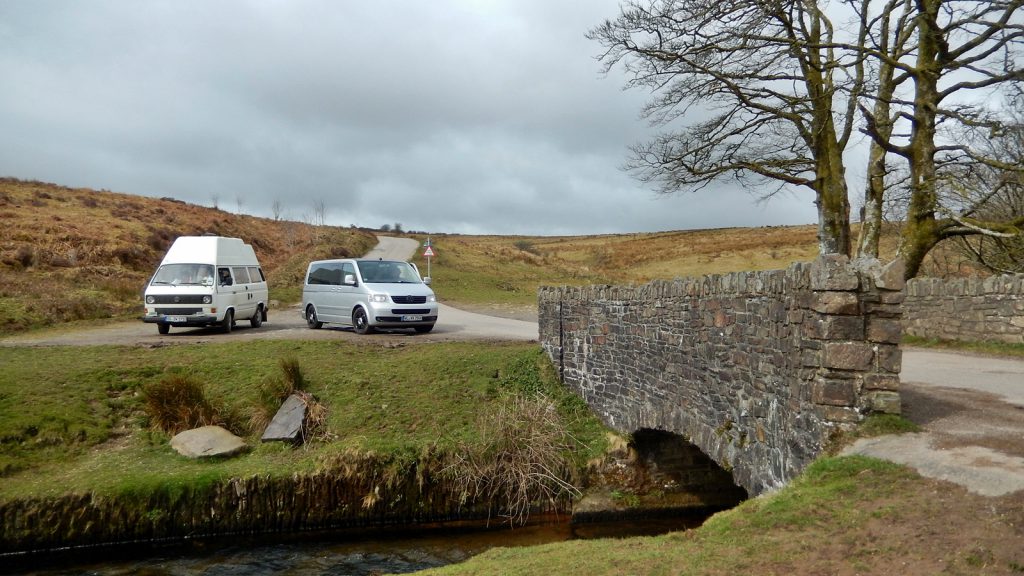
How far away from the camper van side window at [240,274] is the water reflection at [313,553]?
10536 mm

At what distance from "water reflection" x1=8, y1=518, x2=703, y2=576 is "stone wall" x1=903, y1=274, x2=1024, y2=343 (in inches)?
302

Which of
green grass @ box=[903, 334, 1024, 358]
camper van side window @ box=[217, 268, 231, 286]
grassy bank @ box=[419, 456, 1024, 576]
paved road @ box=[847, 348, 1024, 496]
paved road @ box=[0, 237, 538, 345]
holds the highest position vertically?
camper van side window @ box=[217, 268, 231, 286]

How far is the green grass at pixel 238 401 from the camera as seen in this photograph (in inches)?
428

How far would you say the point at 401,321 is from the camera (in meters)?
18.0

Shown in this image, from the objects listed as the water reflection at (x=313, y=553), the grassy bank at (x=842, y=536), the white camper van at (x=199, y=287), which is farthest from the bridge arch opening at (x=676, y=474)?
the white camper van at (x=199, y=287)

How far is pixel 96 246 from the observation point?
33.8m

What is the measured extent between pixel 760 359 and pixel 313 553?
6.21 meters

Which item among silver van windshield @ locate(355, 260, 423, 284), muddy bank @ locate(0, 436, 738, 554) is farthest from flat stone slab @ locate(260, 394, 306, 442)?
silver van windshield @ locate(355, 260, 423, 284)

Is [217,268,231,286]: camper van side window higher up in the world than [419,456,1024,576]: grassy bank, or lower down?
higher up

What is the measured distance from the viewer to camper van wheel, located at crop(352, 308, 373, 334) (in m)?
18.3

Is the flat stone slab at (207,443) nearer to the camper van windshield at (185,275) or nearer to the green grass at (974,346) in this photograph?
the camper van windshield at (185,275)

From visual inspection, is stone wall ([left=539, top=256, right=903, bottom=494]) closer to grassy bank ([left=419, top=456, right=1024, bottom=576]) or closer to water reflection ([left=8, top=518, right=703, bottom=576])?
grassy bank ([left=419, top=456, right=1024, bottom=576])

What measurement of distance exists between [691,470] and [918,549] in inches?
301

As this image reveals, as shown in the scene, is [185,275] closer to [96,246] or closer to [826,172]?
[826,172]
